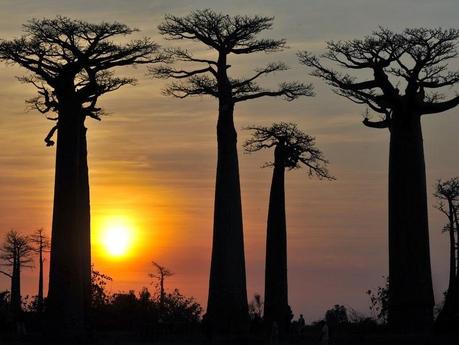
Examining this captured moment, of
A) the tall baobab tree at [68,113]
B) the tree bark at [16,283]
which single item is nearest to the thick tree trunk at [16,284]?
the tree bark at [16,283]

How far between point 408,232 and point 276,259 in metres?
5.70

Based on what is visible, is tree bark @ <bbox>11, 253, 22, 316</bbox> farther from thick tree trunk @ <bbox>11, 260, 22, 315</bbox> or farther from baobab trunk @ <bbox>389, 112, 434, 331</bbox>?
baobab trunk @ <bbox>389, 112, 434, 331</bbox>

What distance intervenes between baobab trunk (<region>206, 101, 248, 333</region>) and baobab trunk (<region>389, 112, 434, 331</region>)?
4.75m

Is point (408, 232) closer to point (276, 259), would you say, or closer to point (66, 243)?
point (276, 259)

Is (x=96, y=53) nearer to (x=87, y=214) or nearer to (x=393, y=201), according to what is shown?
(x=87, y=214)

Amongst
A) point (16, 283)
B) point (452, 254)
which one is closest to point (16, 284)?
point (16, 283)

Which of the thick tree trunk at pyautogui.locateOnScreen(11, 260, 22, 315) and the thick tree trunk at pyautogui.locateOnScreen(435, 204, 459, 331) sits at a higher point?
the thick tree trunk at pyautogui.locateOnScreen(11, 260, 22, 315)

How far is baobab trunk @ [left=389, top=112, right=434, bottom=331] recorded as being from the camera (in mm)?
29484

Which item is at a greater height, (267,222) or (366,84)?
(366,84)

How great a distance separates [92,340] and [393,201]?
25.0ft

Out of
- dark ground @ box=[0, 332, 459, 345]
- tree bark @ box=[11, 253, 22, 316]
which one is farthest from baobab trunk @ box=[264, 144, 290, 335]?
tree bark @ box=[11, 253, 22, 316]

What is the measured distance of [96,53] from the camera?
32.5 meters

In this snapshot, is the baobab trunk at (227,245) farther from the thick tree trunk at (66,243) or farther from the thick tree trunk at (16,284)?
the thick tree trunk at (16,284)

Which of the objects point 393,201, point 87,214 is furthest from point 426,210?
point 87,214
